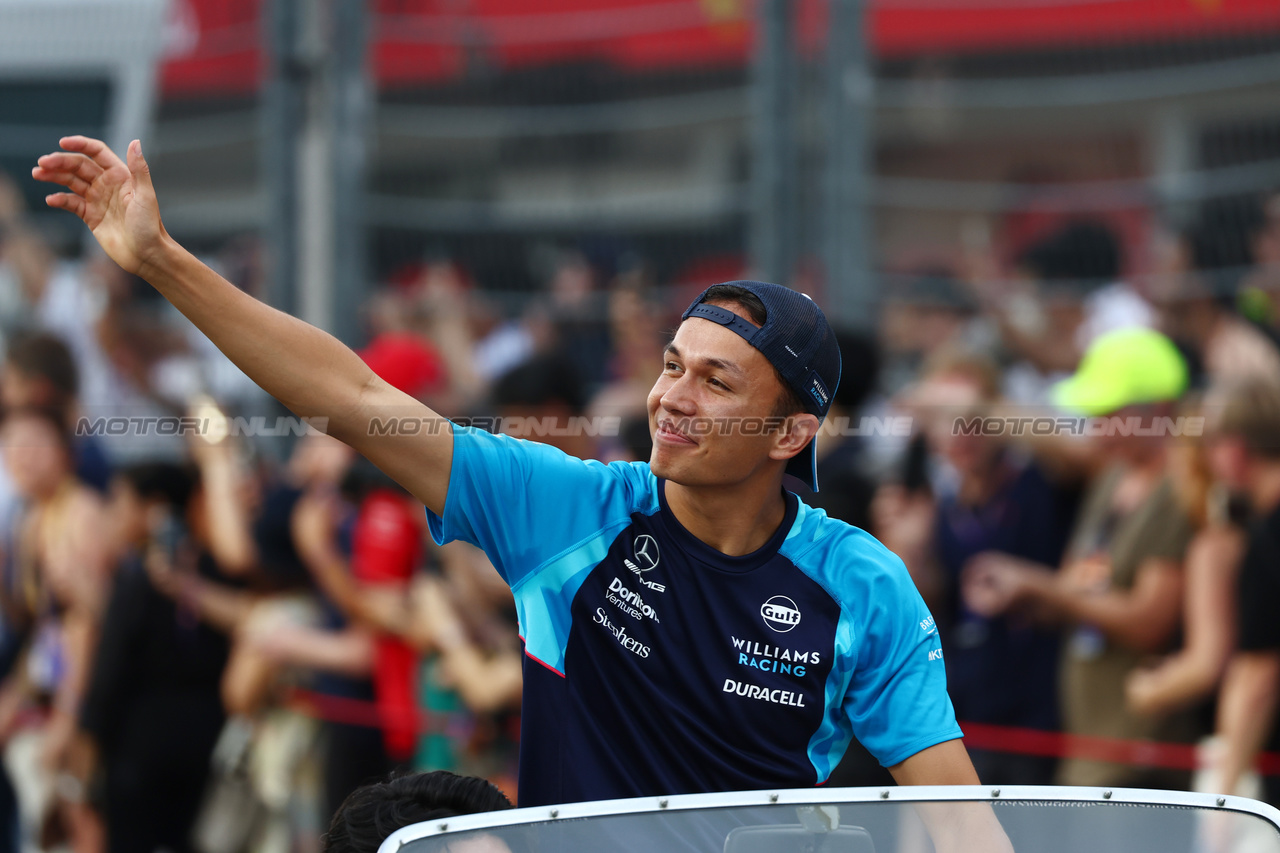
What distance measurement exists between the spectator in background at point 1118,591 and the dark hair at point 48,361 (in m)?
4.15

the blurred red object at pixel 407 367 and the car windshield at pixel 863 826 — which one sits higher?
the blurred red object at pixel 407 367

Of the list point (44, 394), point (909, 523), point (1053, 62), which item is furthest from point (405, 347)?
point (1053, 62)

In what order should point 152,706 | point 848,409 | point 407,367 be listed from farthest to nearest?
point 152,706 < point 407,367 < point 848,409

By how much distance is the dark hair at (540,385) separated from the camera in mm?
5559

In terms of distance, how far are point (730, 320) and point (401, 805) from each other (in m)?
1.05

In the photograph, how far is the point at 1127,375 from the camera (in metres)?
5.65

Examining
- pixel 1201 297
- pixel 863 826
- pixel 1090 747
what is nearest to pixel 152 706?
pixel 1090 747

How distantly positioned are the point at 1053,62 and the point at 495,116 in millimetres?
2836

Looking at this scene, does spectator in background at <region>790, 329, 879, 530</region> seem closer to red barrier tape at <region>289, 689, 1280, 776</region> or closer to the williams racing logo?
red barrier tape at <region>289, 689, 1280, 776</region>

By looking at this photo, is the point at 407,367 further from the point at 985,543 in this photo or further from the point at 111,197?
the point at 111,197

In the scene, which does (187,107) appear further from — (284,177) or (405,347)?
(405,347)

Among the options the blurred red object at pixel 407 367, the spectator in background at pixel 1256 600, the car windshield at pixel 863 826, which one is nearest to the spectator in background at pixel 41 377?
the blurred red object at pixel 407 367

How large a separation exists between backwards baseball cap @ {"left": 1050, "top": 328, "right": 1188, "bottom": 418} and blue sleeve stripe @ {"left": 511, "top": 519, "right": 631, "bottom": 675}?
3.43 meters

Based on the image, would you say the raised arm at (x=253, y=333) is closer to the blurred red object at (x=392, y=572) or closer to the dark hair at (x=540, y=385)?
the dark hair at (x=540, y=385)
